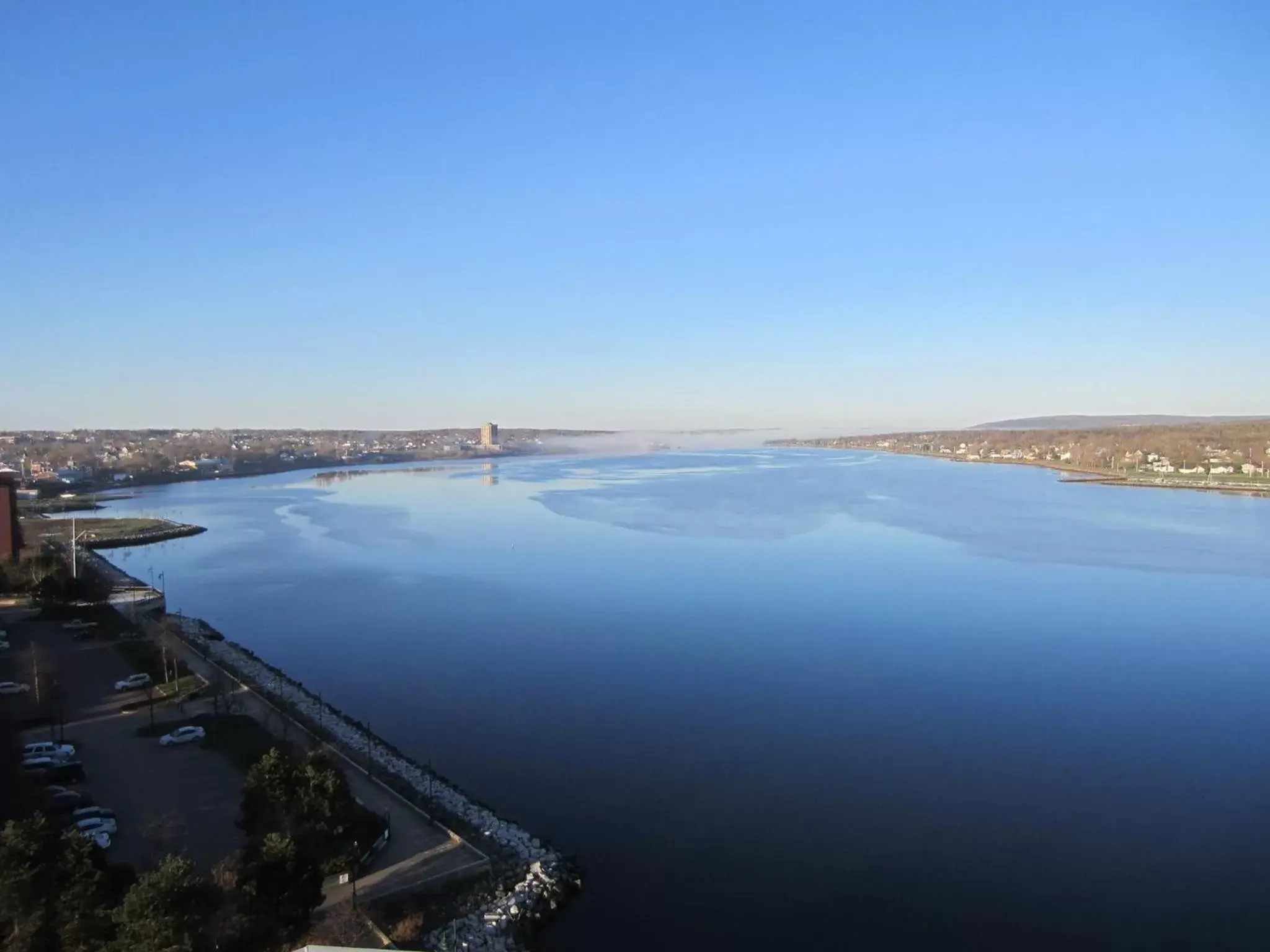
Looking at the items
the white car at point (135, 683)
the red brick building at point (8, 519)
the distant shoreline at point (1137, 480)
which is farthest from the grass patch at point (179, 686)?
the distant shoreline at point (1137, 480)

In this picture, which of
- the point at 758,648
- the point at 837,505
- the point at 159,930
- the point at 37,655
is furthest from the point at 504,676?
the point at 837,505

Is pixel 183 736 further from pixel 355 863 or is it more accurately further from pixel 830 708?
pixel 830 708

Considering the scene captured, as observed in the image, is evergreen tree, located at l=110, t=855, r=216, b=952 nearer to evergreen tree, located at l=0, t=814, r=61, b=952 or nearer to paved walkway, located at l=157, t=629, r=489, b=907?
evergreen tree, located at l=0, t=814, r=61, b=952

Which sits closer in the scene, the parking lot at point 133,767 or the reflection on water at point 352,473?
the parking lot at point 133,767

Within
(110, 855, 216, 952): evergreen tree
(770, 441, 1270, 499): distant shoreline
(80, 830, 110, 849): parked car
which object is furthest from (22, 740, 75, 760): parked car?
(770, 441, 1270, 499): distant shoreline

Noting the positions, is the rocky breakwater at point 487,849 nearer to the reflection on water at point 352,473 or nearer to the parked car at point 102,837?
the parked car at point 102,837

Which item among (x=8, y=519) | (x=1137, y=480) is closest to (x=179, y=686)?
(x=8, y=519)
